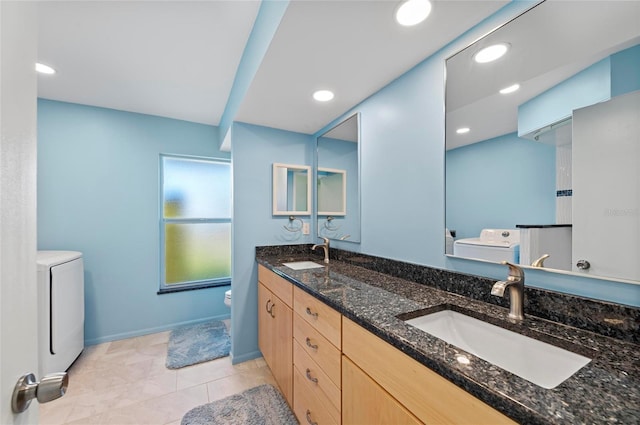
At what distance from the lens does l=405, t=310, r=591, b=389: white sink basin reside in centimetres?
68

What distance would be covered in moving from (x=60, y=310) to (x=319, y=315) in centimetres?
221

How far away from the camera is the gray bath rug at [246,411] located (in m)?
1.51

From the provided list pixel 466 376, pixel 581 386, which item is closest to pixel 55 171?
pixel 466 376

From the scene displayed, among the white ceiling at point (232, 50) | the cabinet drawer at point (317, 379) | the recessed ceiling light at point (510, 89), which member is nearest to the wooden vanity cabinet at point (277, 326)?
the cabinet drawer at point (317, 379)

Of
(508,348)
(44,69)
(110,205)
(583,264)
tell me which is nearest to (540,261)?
(583,264)

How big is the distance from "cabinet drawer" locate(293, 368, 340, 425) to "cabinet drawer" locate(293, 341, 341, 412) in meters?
0.03

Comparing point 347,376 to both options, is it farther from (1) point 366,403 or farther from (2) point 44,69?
(2) point 44,69

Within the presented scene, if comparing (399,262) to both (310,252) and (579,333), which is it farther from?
(310,252)

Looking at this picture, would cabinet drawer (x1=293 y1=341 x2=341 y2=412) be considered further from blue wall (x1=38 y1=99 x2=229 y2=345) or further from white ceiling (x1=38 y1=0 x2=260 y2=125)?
blue wall (x1=38 y1=99 x2=229 y2=345)

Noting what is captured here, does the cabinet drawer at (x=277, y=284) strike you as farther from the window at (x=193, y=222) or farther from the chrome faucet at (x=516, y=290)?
the window at (x=193, y=222)

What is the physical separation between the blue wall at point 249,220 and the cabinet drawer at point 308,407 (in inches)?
36.7

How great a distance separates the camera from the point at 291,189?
2.41m

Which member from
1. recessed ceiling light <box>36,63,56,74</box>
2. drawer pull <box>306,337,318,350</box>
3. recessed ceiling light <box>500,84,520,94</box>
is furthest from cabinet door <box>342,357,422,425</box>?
recessed ceiling light <box>36,63,56,74</box>

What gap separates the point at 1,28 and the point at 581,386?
1293 millimetres
